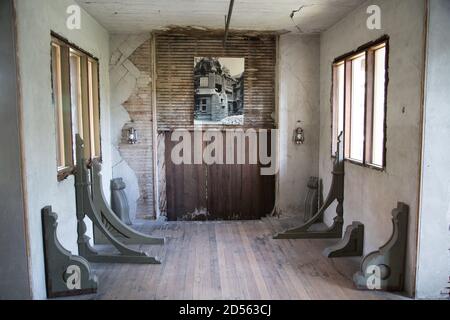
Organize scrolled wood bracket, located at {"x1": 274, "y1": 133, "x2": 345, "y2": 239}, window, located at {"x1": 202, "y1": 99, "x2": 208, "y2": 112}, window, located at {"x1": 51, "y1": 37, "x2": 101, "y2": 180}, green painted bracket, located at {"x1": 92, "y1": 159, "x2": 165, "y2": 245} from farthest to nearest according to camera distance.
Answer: window, located at {"x1": 202, "y1": 99, "x2": 208, "y2": 112}, scrolled wood bracket, located at {"x1": 274, "y1": 133, "x2": 345, "y2": 239}, green painted bracket, located at {"x1": 92, "y1": 159, "x2": 165, "y2": 245}, window, located at {"x1": 51, "y1": 37, "x2": 101, "y2": 180}

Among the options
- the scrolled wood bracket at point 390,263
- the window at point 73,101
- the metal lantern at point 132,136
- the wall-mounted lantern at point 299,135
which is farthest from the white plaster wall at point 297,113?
the window at point 73,101

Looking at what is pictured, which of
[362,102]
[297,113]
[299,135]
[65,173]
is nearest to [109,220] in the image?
[65,173]

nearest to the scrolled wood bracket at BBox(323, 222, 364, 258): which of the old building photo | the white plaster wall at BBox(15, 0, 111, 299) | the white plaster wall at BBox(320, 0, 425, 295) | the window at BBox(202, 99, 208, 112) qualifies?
the white plaster wall at BBox(320, 0, 425, 295)

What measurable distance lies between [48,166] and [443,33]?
3335 millimetres

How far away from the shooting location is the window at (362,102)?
3848mm

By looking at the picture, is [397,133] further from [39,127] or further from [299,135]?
[39,127]

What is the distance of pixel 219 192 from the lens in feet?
19.1

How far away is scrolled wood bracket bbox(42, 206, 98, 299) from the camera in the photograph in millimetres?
3111

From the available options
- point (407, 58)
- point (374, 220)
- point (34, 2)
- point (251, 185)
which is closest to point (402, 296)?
point (374, 220)

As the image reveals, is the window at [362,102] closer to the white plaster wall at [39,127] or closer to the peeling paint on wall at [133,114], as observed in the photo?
the peeling paint on wall at [133,114]

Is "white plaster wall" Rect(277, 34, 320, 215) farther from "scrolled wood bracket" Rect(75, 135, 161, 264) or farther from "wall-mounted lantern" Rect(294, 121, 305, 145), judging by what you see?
"scrolled wood bracket" Rect(75, 135, 161, 264)

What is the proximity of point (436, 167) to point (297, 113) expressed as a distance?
2.81 meters

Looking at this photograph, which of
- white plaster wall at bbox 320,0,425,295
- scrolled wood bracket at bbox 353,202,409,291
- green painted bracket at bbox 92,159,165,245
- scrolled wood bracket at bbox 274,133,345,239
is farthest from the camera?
scrolled wood bracket at bbox 274,133,345,239

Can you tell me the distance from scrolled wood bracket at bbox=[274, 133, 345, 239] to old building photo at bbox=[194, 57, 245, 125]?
1.70 metres
